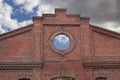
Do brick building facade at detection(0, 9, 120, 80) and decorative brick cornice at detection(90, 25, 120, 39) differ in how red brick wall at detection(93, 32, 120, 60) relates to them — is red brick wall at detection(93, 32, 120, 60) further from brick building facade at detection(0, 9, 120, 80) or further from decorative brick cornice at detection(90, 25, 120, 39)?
decorative brick cornice at detection(90, 25, 120, 39)

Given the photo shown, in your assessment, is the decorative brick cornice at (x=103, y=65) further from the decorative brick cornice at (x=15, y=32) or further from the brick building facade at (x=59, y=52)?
the decorative brick cornice at (x=15, y=32)

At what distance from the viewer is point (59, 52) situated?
98.5ft

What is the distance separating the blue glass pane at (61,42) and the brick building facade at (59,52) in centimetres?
28

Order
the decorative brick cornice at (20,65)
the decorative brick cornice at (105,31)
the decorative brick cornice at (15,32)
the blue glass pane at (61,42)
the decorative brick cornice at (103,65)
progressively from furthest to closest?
1. the decorative brick cornice at (105,31)
2. the blue glass pane at (61,42)
3. the decorative brick cornice at (15,32)
4. the decorative brick cornice at (103,65)
5. the decorative brick cornice at (20,65)

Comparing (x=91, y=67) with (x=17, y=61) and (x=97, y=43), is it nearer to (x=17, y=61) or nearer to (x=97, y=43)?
(x=97, y=43)

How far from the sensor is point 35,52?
98.2 feet

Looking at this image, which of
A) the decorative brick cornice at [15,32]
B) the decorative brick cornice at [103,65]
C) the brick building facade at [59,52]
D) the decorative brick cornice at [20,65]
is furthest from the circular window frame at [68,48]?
the decorative brick cornice at [15,32]

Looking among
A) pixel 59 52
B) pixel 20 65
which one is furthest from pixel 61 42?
pixel 20 65

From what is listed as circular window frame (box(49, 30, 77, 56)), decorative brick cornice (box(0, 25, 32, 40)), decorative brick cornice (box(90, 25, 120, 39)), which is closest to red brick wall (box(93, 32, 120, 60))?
decorative brick cornice (box(90, 25, 120, 39))

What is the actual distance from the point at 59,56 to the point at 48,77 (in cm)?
217

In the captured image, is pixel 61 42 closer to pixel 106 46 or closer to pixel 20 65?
pixel 106 46

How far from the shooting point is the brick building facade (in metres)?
29.4

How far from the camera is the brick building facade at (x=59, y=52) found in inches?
1156

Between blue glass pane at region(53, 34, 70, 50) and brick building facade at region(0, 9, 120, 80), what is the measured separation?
0.91ft
